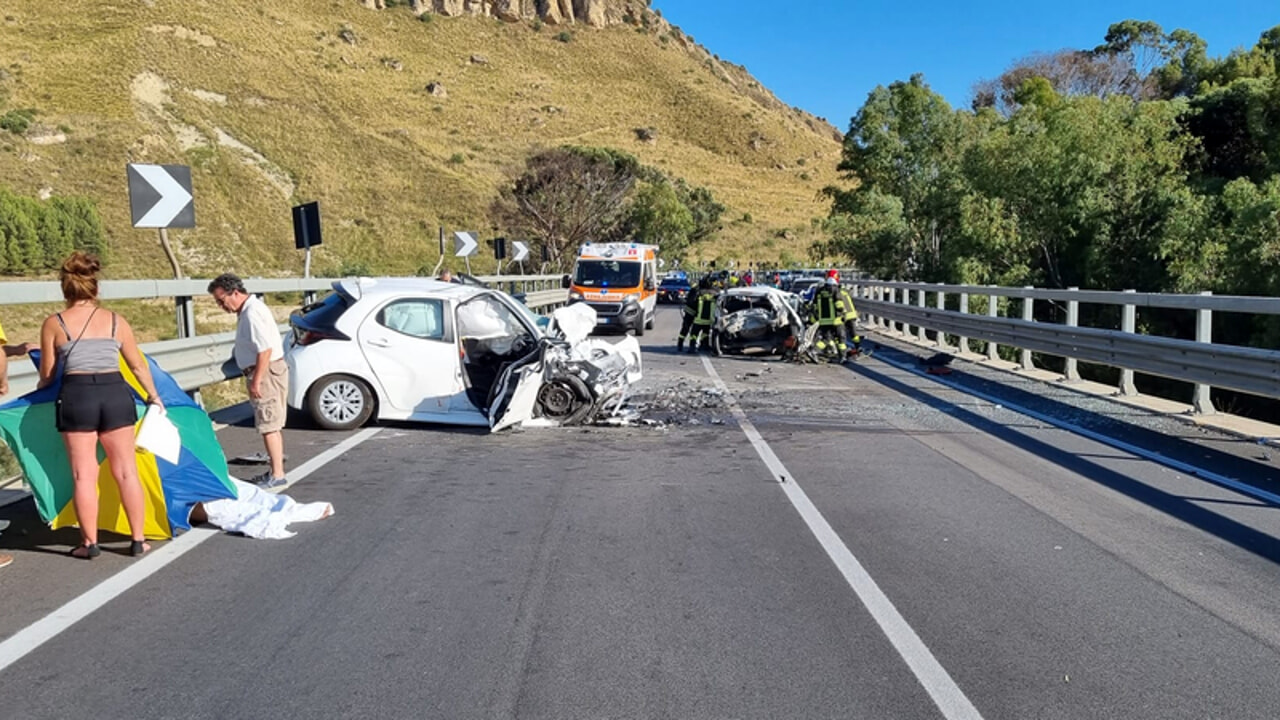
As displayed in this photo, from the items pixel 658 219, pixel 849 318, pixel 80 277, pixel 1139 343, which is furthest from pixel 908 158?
pixel 80 277

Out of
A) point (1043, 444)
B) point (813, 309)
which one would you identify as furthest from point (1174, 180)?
point (1043, 444)

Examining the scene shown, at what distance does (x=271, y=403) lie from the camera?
8023 millimetres

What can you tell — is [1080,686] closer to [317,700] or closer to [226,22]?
[317,700]

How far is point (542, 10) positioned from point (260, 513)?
132 meters

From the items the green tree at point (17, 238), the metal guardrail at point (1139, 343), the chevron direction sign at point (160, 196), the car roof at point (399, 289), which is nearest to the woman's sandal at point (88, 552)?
the car roof at point (399, 289)

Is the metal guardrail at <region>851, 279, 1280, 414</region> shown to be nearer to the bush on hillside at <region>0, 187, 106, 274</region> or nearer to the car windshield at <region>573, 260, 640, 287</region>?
the car windshield at <region>573, 260, 640, 287</region>

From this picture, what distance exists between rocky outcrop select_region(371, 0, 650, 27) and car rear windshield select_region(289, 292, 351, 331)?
112328mm

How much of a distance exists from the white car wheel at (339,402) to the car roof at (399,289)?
0.88 meters

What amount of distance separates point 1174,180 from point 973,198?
5.04 m

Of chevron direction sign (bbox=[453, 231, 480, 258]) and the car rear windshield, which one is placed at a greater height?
Answer: chevron direction sign (bbox=[453, 231, 480, 258])

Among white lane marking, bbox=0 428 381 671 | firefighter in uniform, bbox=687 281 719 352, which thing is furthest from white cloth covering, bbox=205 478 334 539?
firefighter in uniform, bbox=687 281 719 352

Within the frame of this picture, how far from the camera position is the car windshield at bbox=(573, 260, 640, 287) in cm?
2602

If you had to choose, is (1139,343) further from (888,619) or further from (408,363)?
(888,619)

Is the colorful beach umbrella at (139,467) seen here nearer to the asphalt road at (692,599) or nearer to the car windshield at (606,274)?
the asphalt road at (692,599)
